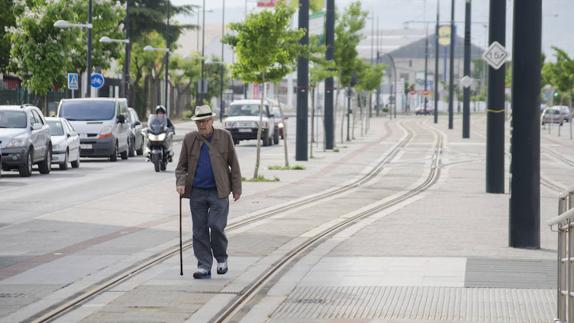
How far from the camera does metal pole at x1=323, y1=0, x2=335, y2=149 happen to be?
47406mm

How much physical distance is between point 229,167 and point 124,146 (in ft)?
99.1

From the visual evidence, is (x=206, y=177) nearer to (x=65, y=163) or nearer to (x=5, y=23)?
(x=65, y=163)

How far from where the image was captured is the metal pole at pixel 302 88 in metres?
39.8

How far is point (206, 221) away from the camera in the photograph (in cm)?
1373

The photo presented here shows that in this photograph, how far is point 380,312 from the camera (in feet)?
37.2

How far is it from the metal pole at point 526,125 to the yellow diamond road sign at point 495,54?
870cm

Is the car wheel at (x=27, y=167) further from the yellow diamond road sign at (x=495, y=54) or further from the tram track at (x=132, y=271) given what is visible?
the yellow diamond road sign at (x=495, y=54)

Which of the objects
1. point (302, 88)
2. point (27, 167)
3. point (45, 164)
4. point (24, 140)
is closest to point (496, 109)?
point (24, 140)

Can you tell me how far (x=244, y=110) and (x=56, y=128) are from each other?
20.2 m

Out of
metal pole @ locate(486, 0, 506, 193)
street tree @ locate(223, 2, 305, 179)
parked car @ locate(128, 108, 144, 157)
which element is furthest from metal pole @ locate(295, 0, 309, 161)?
metal pole @ locate(486, 0, 506, 193)

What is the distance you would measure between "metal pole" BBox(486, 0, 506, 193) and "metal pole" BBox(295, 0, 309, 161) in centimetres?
1279

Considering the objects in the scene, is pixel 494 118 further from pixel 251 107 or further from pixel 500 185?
pixel 251 107

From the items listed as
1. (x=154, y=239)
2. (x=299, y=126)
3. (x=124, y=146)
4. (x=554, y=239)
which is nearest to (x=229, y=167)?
(x=154, y=239)

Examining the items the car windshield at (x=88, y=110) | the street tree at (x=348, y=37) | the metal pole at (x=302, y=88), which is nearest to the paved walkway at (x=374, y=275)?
the metal pole at (x=302, y=88)
